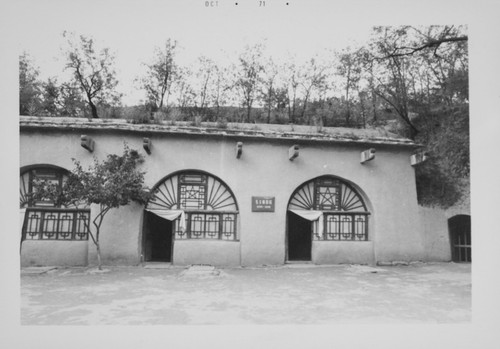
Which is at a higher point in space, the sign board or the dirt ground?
the sign board

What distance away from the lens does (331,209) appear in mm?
7242

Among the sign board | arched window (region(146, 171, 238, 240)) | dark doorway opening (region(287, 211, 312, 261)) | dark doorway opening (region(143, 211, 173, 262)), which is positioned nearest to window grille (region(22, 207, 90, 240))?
dark doorway opening (region(143, 211, 173, 262))

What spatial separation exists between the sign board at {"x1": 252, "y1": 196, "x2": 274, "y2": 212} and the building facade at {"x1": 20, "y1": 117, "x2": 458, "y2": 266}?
0.8 inches

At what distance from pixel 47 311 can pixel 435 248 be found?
7.12m

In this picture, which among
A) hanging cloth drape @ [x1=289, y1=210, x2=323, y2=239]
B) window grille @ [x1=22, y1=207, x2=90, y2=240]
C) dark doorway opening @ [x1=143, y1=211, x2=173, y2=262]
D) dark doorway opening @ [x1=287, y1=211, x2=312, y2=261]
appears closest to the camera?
window grille @ [x1=22, y1=207, x2=90, y2=240]

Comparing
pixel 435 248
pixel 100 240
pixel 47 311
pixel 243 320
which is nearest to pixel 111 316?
pixel 47 311

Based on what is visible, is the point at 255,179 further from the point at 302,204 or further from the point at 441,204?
the point at 441,204

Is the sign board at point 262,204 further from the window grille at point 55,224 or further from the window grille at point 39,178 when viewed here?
the window grille at point 39,178

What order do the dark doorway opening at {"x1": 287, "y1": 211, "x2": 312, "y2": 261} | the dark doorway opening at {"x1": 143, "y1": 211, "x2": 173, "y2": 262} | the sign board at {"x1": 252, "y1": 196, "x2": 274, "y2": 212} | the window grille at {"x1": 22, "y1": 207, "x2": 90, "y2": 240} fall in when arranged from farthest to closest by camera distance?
the dark doorway opening at {"x1": 287, "y1": 211, "x2": 312, "y2": 261}
the dark doorway opening at {"x1": 143, "y1": 211, "x2": 173, "y2": 262}
the sign board at {"x1": 252, "y1": 196, "x2": 274, "y2": 212}
the window grille at {"x1": 22, "y1": 207, "x2": 90, "y2": 240}

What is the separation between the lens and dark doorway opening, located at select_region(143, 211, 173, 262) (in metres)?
7.14

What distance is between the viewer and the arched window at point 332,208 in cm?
709

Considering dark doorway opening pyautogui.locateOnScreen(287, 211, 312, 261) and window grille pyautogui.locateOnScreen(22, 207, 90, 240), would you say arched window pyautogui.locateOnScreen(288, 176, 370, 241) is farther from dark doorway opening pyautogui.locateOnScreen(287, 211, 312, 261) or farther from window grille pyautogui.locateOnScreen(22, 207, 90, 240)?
window grille pyautogui.locateOnScreen(22, 207, 90, 240)

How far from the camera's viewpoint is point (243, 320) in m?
3.62

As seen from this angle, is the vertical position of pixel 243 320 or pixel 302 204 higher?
pixel 302 204
